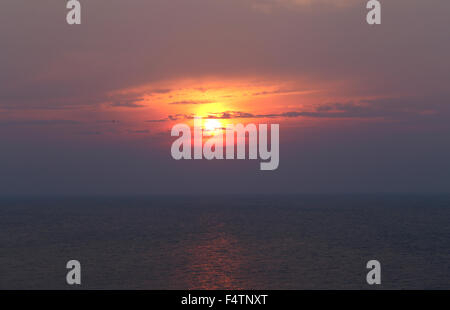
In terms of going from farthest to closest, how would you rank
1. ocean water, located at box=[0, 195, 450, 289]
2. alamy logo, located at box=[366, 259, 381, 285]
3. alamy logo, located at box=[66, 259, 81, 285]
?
ocean water, located at box=[0, 195, 450, 289], alamy logo, located at box=[66, 259, 81, 285], alamy logo, located at box=[366, 259, 381, 285]

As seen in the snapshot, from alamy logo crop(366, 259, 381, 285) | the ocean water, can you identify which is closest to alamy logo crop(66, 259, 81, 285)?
the ocean water

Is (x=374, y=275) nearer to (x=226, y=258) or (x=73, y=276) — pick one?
(x=226, y=258)

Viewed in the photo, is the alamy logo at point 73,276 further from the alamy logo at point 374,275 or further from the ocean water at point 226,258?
the alamy logo at point 374,275

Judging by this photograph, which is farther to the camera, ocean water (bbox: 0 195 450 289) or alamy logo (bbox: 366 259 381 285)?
ocean water (bbox: 0 195 450 289)

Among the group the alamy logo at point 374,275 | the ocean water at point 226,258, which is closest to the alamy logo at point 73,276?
the ocean water at point 226,258

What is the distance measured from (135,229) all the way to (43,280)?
63933mm

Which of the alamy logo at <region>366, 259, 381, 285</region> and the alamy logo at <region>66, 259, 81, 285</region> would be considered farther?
the alamy logo at <region>66, 259, 81, 285</region>

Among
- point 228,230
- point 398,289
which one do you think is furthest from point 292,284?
point 228,230

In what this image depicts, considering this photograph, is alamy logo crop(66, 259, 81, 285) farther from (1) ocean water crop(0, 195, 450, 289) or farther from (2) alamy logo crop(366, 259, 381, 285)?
(2) alamy logo crop(366, 259, 381, 285)

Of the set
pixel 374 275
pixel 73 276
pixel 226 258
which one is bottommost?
pixel 73 276

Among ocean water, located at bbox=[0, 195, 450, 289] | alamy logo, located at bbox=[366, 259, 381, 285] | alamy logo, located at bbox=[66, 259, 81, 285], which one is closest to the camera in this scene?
alamy logo, located at bbox=[366, 259, 381, 285]

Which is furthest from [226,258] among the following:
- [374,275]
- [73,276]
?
[73,276]

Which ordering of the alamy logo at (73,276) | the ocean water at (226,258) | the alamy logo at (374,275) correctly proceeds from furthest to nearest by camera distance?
1. the ocean water at (226,258)
2. the alamy logo at (73,276)
3. the alamy logo at (374,275)
